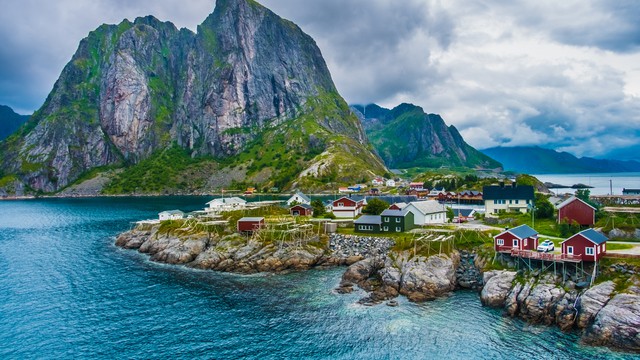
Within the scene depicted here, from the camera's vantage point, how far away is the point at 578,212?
6575 cm

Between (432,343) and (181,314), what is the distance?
93.2 feet

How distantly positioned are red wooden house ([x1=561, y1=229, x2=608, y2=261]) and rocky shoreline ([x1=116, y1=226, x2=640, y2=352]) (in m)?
2.48

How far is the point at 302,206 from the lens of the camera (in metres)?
100

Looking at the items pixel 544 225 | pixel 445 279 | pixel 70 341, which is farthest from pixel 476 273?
pixel 70 341

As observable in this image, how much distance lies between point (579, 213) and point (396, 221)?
29594mm

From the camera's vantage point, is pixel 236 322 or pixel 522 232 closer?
pixel 236 322

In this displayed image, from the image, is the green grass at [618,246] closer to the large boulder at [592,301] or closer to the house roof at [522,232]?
the house roof at [522,232]

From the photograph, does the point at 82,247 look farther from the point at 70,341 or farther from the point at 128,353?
the point at 128,353

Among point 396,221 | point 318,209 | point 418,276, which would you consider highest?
point 318,209

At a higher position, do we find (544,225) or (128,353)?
(544,225)

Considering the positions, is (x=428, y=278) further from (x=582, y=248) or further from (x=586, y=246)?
(x=586, y=246)

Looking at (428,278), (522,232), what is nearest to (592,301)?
(522,232)

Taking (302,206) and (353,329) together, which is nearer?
(353,329)

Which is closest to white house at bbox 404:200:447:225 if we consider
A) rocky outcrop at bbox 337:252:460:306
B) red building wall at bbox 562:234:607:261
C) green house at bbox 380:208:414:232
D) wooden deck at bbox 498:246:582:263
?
green house at bbox 380:208:414:232
